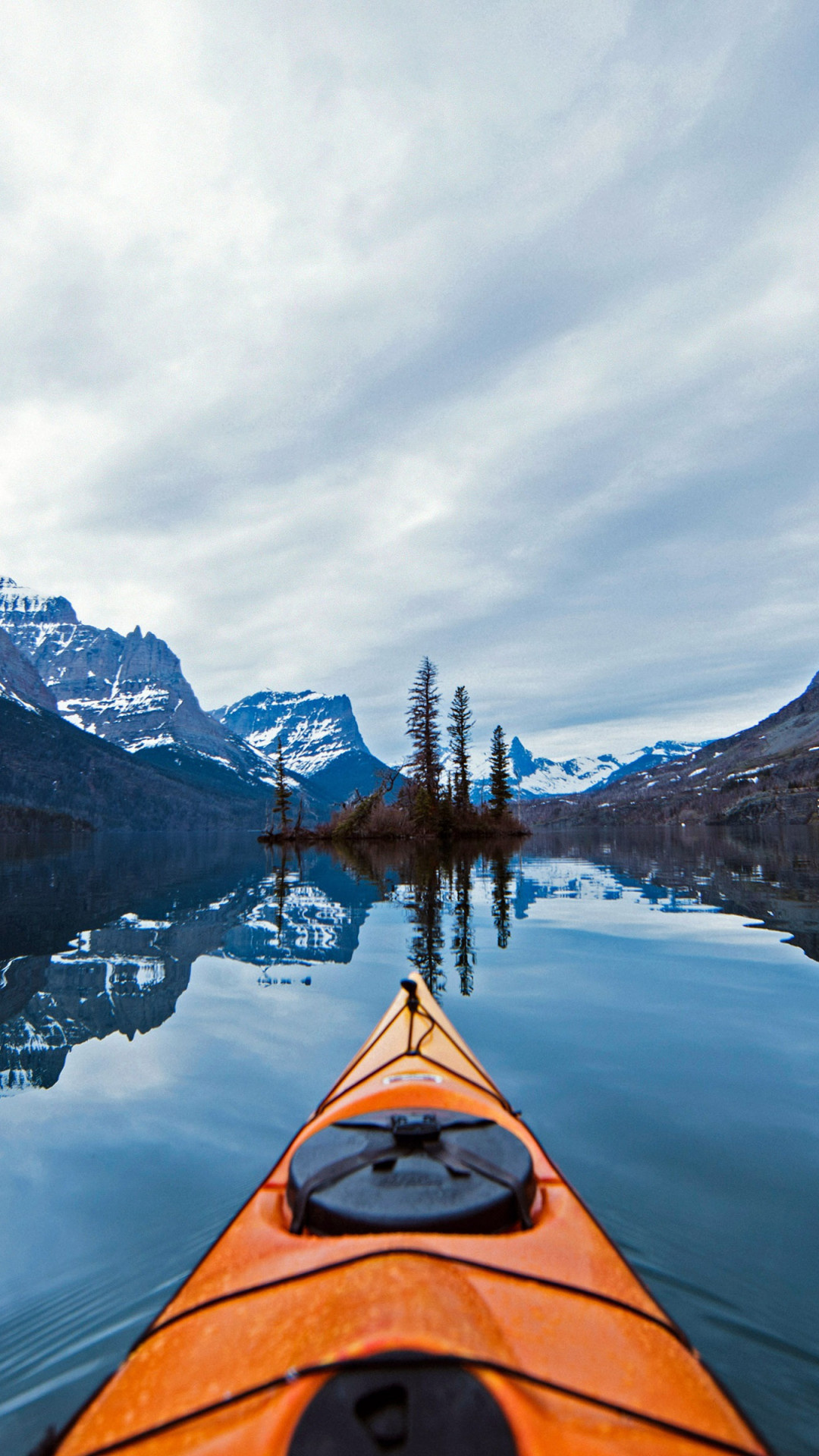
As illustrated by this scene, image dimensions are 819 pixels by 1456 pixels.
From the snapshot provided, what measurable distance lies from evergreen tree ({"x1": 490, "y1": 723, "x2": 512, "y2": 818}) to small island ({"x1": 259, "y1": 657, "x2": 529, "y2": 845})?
7 cm

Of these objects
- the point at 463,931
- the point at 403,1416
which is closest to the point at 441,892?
the point at 463,931

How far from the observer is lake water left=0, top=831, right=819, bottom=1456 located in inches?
133

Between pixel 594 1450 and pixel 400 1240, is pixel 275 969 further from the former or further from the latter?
pixel 594 1450

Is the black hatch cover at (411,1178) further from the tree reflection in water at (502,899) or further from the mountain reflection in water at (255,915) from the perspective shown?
the tree reflection in water at (502,899)

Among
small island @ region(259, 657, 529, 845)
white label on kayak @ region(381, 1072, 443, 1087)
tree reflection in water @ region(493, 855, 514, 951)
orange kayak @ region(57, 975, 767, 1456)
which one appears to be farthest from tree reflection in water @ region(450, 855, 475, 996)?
small island @ region(259, 657, 529, 845)

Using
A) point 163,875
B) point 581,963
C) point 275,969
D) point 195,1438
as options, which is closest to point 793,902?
point 581,963

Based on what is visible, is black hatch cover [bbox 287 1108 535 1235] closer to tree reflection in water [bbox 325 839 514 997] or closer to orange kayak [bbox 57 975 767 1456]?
orange kayak [bbox 57 975 767 1456]

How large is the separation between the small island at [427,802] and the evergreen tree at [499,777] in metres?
0.07

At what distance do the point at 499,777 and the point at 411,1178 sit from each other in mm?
53198

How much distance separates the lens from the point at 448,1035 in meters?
5.57

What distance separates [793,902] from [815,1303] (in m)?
14.8

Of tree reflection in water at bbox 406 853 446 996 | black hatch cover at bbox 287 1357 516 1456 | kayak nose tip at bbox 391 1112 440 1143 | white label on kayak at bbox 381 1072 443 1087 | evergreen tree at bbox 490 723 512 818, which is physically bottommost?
tree reflection in water at bbox 406 853 446 996

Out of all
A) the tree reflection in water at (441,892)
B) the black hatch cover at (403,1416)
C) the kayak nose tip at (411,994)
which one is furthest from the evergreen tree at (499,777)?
the black hatch cover at (403,1416)

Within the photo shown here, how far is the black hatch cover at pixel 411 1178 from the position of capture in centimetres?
264
